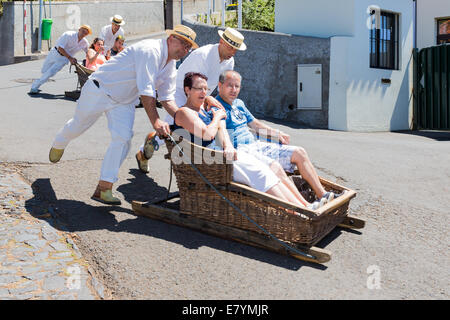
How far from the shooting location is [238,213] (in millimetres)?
4234

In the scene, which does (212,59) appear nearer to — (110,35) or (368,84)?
(110,35)

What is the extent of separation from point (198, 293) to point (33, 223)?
6.40 feet

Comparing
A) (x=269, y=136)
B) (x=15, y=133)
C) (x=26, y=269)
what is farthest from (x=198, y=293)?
(x=15, y=133)

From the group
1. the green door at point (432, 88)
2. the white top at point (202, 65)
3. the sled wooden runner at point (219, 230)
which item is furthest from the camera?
the green door at point (432, 88)

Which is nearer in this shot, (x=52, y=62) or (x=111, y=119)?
(x=111, y=119)

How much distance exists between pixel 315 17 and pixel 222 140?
323 inches

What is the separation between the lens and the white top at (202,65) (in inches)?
217

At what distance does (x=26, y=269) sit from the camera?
12.0 feet


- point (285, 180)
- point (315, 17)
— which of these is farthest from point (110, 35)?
point (285, 180)

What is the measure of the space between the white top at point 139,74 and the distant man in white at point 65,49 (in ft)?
20.5

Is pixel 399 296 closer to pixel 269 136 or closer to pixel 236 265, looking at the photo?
pixel 236 265

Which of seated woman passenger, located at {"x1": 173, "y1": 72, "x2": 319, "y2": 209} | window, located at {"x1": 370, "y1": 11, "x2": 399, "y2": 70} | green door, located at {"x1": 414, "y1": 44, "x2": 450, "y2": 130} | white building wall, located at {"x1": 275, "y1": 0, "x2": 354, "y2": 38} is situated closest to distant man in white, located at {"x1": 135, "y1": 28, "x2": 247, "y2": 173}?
seated woman passenger, located at {"x1": 173, "y1": 72, "x2": 319, "y2": 209}

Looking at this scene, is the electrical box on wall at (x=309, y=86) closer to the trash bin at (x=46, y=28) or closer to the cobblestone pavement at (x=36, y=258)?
the cobblestone pavement at (x=36, y=258)

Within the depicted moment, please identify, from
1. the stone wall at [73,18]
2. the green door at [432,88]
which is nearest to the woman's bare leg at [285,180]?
the green door at [432,88]
